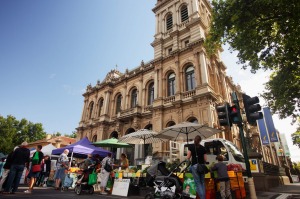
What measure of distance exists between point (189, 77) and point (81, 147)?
11.5 meters

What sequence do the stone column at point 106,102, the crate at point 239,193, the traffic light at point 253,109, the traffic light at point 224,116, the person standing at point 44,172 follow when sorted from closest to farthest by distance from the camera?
1. the traffic light at point 253,109
2. the traffic light at point 224,116
3. the crate at point 239,193
4. the person standing at point 44,172
5. the stone column at point 106,102

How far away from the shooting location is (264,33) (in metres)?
9.62

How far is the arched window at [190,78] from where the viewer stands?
57.6ft

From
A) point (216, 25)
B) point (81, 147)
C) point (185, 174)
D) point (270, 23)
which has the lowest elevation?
point (185, 174)

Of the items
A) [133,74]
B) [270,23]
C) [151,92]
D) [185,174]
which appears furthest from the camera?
[133,74]

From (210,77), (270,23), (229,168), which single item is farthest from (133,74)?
(229,168)

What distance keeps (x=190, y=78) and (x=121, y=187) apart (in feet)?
42.0

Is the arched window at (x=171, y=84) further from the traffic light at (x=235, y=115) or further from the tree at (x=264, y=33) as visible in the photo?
the traffic light at (x=235, y=115)

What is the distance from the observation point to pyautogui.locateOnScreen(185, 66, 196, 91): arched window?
57.6ft

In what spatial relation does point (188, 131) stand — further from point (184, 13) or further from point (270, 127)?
point (184, 13)

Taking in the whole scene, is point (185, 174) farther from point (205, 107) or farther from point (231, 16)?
point (205, 107)

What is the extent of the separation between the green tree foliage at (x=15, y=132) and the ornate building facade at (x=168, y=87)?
2298 centimetres

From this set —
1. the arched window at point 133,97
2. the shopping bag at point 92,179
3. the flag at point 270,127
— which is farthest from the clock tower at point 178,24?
the shopping bag at point 92,179

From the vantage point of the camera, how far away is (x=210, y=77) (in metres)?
17.7
